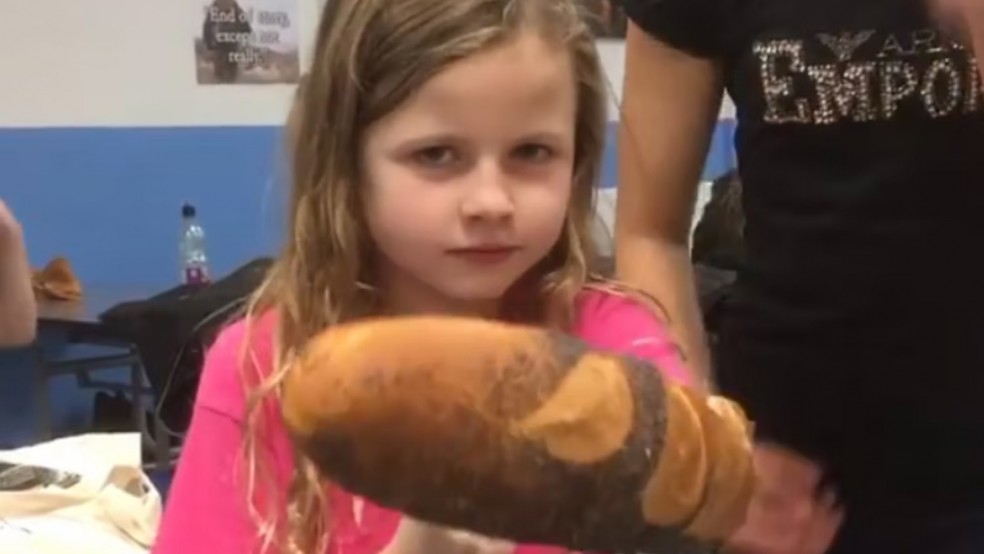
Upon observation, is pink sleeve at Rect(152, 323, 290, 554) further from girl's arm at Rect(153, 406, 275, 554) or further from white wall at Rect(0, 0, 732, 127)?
white wall at Rect(0, 0, 732, 127)

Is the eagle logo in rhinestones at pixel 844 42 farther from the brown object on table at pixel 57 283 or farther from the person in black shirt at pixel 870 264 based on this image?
the brown object on table at pixel 57 283

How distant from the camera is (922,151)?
829mm

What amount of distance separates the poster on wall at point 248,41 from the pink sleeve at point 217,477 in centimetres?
320

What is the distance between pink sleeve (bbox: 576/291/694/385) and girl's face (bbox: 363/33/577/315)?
75 mm

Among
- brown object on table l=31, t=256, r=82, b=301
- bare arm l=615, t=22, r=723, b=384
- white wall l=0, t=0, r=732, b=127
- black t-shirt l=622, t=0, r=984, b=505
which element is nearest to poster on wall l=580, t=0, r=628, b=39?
bare arm l=615, t=22, r=723, b=384

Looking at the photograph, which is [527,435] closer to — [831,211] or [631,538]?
[631,538]

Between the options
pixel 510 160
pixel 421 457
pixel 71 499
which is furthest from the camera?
pixel 71 499

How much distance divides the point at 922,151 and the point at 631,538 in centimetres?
39

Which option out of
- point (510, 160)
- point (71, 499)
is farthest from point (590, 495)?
point (71, 499)

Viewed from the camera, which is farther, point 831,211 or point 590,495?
point 831,211

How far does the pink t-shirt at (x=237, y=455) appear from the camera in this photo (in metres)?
0.84

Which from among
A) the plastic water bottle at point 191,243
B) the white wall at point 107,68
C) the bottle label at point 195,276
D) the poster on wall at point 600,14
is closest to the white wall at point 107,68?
the white wall at point 107,68

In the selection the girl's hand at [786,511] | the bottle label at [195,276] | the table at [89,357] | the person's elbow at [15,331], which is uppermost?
the girl's hand at [786,511]

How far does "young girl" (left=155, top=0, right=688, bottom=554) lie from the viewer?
80 cm
